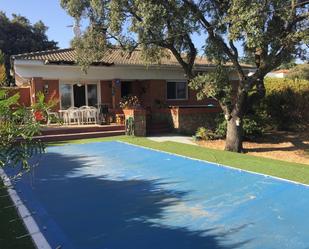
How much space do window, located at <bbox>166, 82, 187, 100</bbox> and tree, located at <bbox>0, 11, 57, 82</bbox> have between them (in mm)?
23498

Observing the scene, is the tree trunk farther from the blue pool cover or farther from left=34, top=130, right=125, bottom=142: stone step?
left=34, top=130, right=125, bottom=142: stone step

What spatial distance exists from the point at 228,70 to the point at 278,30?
9.41ft

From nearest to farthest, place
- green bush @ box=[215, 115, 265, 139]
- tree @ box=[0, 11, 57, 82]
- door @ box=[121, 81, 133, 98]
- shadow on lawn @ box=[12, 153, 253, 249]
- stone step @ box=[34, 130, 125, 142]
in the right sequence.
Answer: shadow on lawn @ box=[12, 153, 253, 249] < green bush @ box=[215, 115, 265, 139] < stone step @ box=[34, 130, 125, 142] < door @ box=[121, 81, 133, 98] < tree @ box=[0, 11, 57, 82]

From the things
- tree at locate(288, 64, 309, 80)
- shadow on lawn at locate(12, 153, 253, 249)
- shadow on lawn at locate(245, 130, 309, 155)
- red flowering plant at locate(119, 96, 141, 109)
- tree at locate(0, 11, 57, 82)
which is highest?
tree at locate(0, 11, 57, 82)

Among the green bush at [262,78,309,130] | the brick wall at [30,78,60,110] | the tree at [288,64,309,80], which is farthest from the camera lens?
the tree at [288,64,309,80]

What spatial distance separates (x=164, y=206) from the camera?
772 centimetres

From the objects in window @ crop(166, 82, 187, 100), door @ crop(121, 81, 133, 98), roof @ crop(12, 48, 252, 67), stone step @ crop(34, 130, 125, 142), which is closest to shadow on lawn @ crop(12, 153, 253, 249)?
stone step @ crop(34, 130, 125, 142)

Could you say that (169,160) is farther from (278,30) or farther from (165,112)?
(165,112)

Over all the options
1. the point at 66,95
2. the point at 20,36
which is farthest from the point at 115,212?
the point at 20,36

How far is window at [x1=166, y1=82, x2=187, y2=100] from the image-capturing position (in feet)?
88.5

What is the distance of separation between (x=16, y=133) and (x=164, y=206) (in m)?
4.08

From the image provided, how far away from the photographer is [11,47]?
4300 centimetres

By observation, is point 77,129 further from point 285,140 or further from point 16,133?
point 16,133

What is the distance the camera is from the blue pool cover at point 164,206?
19.5 ft
